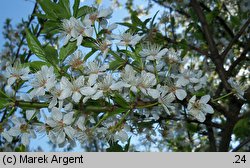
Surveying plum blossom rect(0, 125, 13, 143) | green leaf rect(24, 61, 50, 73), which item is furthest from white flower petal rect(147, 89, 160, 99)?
plum blossom rect(0, 125, 13, 143)

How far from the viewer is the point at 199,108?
64.2 inches

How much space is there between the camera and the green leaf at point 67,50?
62.9 inches

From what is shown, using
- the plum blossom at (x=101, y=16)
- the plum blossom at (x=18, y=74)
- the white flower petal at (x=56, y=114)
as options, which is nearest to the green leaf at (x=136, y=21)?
the plum blossom at (x=101, y=16)

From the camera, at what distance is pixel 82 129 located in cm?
150

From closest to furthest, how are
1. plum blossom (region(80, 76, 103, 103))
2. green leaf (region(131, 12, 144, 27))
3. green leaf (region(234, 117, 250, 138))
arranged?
plum blossom (region(80, 76, 103, 103)) < green leaf (region(131, 12, 144, 27)) < green leaf (region(234, 117, 250, 138))

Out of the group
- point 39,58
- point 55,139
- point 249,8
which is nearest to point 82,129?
point 55,139

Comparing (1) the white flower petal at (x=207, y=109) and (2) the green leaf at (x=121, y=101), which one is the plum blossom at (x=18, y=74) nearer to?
(2) the green leaf at (x=121, y=101)

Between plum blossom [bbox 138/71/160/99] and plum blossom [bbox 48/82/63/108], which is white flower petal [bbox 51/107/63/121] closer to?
plum blossom [bbox 48/82/63/108]

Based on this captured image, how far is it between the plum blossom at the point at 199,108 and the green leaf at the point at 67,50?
559 mm

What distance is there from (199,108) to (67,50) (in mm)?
→ 628

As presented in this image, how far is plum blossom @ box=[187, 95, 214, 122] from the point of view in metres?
1.61

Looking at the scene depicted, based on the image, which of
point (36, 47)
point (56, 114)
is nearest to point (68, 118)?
point (56, 114)

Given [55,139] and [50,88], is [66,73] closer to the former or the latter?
[50,88]

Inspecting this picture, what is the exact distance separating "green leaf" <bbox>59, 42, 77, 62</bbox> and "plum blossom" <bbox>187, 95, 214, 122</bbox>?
559 millimetres
